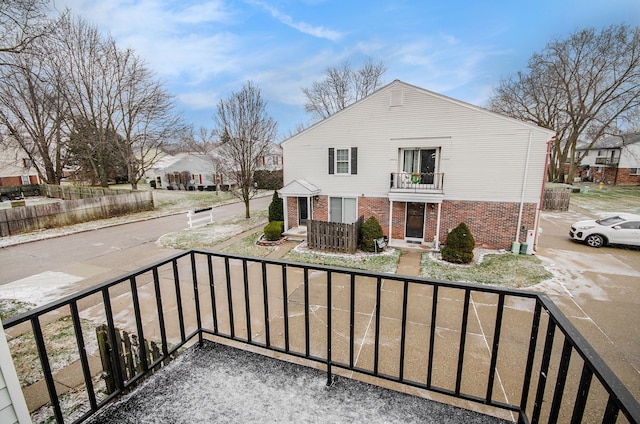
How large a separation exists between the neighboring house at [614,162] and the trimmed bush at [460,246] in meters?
31.2

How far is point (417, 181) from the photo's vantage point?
1075cm

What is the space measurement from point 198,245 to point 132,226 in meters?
6.23

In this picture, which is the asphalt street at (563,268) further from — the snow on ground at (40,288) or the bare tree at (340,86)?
the bare tree at (340,86)

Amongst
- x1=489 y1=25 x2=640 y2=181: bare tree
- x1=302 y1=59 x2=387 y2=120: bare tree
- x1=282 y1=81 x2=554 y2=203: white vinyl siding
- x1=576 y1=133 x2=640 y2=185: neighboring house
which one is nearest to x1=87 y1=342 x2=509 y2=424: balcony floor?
x1=282 y1=81 x2=554 y2=203: white vinyl siding

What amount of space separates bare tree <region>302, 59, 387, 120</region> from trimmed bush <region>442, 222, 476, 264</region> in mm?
22181

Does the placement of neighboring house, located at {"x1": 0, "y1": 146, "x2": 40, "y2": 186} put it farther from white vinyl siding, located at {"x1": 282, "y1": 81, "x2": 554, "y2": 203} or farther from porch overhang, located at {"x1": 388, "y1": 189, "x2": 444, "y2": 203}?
porch overhang, located at {"x1": 388, "y1": 189, "x2": 444, "y2": 203}

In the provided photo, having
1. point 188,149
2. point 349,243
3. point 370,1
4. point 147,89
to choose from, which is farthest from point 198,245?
point 188,149

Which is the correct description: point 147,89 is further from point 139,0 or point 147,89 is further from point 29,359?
point 29,359

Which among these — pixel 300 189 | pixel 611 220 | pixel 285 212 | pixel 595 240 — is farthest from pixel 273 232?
pixel 611 220

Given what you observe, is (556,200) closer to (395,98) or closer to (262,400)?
(395,98)

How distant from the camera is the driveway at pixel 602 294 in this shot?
4.69 m

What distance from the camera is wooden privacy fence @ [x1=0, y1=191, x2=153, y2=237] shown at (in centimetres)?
1265

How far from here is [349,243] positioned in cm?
1009

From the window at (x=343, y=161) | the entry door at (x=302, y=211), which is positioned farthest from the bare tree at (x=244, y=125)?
the window at (x=343, y=161)
